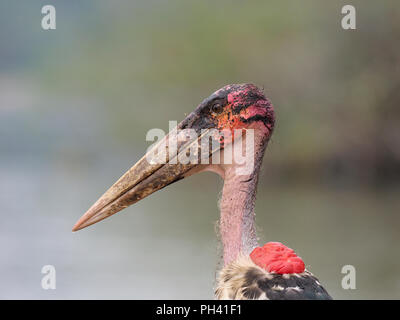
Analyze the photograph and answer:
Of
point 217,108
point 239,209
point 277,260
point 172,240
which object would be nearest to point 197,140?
point 217,108

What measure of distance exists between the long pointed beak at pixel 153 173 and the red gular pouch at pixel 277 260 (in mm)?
508

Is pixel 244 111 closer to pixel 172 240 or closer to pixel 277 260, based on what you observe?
pixel 277 260

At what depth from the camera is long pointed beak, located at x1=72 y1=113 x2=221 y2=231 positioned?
2.97 m

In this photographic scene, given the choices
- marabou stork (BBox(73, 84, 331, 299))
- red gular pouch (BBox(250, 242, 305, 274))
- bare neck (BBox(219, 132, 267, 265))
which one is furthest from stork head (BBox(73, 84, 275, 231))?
red gular pouch (BBox(250, 242, 305, 274))

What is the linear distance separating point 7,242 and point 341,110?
722cm

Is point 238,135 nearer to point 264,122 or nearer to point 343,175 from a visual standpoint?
point 264,122

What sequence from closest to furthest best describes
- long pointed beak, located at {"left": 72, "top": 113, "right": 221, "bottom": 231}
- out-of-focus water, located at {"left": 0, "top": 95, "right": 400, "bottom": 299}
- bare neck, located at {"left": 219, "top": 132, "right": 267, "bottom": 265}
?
bare neck, located at {"left": 219, "top": 132, "right": 267, "bottom": 265}, long pointed beak, located at {"left": 72, "top": 113, "right": 221, "bottom": 231}, out-of-focus water, located at {"left": 0, "top": 95, "right": 400, "bottom": 299}

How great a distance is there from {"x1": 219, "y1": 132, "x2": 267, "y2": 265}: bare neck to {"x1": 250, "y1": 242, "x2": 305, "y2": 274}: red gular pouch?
0.13m

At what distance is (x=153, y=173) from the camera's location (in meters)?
3.01

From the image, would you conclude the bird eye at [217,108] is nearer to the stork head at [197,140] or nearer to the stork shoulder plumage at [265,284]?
the stork head at [197,140]

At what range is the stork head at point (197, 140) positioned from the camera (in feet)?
9.57

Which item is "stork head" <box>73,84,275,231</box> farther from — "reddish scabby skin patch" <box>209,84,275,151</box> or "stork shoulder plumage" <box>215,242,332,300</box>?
"stork shoulder plumage" <box>215,242,332,300</box>

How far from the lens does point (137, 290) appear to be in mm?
7031

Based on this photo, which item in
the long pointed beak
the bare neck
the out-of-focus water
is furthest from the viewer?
the out-of-focus water
